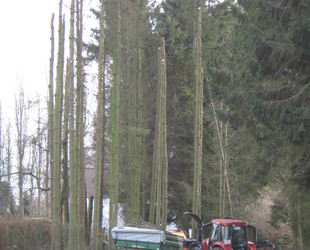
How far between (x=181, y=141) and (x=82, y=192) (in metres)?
11.4

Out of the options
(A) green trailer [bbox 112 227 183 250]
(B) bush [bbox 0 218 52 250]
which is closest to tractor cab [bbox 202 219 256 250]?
(A) green trailer [bbox 112 227 183 250]

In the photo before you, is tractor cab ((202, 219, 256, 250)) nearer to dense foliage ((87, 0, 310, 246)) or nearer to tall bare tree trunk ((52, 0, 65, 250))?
dense foliage ((87, 0, 310, 246))

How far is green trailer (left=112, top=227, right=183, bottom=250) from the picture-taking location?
1594 centimetres

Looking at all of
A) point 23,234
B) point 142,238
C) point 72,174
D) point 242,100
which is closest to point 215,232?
point 142,238

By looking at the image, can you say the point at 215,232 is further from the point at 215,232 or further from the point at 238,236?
the point at 238,236

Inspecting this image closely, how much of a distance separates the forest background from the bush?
138 centimetres

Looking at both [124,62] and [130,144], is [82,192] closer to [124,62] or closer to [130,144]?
[130,144]

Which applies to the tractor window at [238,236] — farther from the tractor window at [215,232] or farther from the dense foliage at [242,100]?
the dense foliage at [242,100]

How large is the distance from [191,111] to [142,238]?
488 inches

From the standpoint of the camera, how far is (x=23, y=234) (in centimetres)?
1788

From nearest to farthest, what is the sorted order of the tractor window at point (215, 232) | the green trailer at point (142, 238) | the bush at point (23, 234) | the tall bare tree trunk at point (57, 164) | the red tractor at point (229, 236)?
1. the tall bare tree trunk at point (57, 164)
2. the green trailer at point (142, 238)
3. the red tractor at point (229, 236)
4. the tractor window at point (215, 232)
5. the bush at point (23, 234)

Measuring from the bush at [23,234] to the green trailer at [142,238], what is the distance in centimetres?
287

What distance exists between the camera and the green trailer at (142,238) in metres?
15.9

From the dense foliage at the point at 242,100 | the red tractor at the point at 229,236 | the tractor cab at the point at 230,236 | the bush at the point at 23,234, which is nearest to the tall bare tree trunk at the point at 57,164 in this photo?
the bush at the point at 23,234
